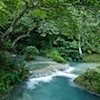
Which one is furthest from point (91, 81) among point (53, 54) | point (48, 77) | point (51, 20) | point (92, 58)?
point (92, 58)

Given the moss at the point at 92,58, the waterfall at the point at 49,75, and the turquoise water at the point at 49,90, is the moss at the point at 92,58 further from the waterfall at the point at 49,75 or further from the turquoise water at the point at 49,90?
the turquoise water at the point at 49,90

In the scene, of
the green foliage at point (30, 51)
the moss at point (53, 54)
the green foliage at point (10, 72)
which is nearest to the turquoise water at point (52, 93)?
the green foliage at point (10, 72)

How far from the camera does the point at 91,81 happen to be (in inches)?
477

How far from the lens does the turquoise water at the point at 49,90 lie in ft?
36.1

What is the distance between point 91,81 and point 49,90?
79.5 inches

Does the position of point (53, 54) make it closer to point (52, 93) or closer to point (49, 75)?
point (49, 75)

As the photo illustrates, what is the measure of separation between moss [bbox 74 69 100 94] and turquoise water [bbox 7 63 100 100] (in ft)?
0.97

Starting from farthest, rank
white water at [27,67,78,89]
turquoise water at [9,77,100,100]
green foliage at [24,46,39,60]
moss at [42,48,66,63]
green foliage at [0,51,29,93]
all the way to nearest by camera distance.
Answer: moss at [42,48,66,63]
green foliage at [24,46,39,60]
white water at [27,67,78,89]
turquoise water at [9,77,100,100]
green foliage at [0,51,29,93]

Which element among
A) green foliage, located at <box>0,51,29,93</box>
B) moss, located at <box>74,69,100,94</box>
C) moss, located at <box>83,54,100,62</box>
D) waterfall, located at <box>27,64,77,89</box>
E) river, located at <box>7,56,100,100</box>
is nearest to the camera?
green foliage, located at <box>0,51,29,93</box>

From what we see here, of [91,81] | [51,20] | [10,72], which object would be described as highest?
[51,20]

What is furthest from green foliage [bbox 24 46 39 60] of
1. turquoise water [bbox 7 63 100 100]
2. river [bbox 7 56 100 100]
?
turquoise water [bbox 7 63 100 100]

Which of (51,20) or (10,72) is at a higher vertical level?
(51,20)

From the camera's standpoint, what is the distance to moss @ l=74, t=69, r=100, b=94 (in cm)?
1174

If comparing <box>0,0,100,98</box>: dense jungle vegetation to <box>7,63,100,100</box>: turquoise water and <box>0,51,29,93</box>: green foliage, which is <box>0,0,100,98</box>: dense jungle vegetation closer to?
<box>0,51,29,93</box>: green foliage
